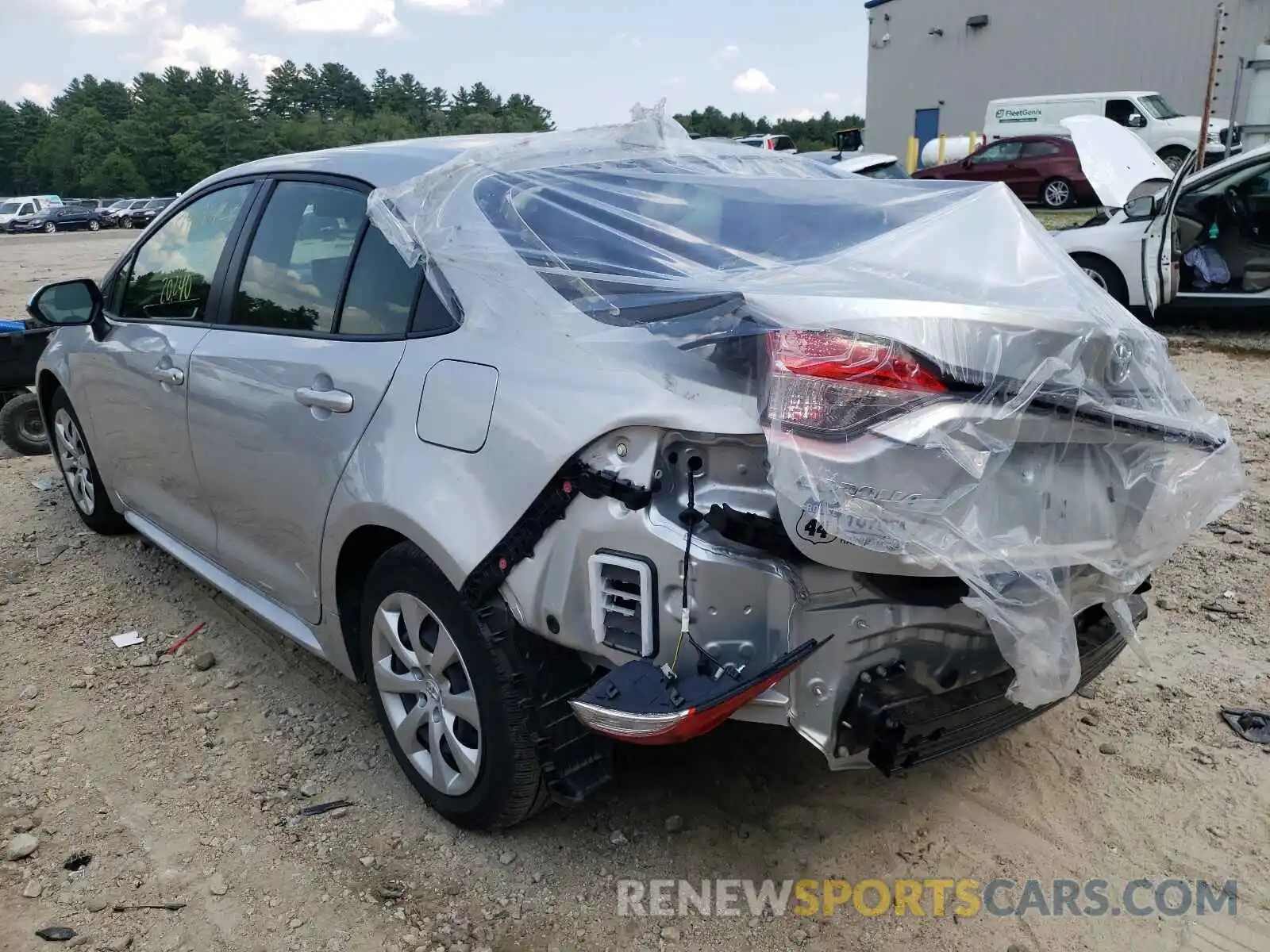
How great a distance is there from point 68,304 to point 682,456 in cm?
329

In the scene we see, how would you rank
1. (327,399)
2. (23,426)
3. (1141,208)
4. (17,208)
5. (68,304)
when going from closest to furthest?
(327,399), (68,304), (23,426), (1141,208), (17,208)

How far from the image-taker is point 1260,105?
41.1ft

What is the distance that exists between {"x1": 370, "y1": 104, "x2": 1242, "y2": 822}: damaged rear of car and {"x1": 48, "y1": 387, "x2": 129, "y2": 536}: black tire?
9.83 ft

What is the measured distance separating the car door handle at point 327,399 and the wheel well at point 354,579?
33 centimetres

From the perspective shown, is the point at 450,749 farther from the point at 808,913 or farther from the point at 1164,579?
the point at 1164,579

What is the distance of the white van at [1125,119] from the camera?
2108cm

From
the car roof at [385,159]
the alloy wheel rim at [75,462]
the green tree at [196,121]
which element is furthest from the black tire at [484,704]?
the green tree at [196,121]

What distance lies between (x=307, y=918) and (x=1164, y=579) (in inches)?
132

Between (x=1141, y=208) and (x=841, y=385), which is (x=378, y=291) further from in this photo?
(x=1141, y=208)

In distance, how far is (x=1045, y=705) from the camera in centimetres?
236

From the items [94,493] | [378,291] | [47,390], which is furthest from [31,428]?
[378,291]

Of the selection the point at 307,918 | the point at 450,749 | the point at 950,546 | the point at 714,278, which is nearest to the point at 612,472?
the point at 714,278

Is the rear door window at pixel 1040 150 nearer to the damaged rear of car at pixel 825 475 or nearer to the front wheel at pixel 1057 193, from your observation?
the front wheel at pixel 1057 193

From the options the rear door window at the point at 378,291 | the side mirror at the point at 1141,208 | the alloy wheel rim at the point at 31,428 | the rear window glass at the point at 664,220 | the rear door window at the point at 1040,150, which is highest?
the rear window glass at the point at 664,220
